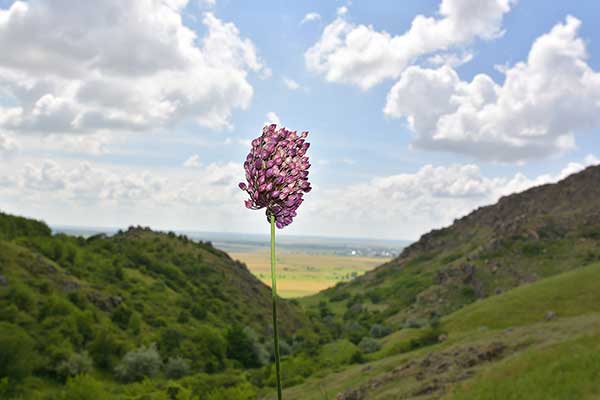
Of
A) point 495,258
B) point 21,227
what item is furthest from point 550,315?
point 21,227

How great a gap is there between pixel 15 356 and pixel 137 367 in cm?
1195

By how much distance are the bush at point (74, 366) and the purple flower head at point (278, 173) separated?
48.5 metres

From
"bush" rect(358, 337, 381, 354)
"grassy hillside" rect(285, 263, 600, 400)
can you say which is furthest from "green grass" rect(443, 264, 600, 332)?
"bush" rect(358, 337, 381, 354)

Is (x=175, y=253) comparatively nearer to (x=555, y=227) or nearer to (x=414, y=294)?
(x=414, y=294)

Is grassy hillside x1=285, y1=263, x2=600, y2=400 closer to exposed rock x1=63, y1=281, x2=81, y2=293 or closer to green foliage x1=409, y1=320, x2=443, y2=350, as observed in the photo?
green foliage x1=409, y1=320, x2=443, y2=350

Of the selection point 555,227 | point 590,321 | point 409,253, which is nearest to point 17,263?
point 590,321

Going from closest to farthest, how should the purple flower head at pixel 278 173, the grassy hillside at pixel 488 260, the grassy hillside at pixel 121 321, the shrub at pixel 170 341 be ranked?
the purple flower head at pixel 278 173
the grassy hillside at pixel 121 321
the shrub at pixel 170 341
the grassy hillside at pixel 488 260

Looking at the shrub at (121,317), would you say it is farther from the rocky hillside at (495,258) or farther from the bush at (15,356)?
the rocky hillside at (495,258)

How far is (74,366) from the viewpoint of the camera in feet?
150

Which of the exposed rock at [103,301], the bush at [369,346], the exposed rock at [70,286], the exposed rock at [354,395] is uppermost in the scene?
the exposed rock at [70,286]

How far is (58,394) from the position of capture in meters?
39.7

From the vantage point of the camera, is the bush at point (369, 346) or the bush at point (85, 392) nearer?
the bush at point (85, 392)

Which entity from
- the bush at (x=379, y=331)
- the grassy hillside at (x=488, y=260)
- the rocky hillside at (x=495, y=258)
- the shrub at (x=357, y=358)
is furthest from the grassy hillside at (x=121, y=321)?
the rocky hillside at (x=495, y=258)

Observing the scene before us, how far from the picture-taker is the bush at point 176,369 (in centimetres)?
5247
